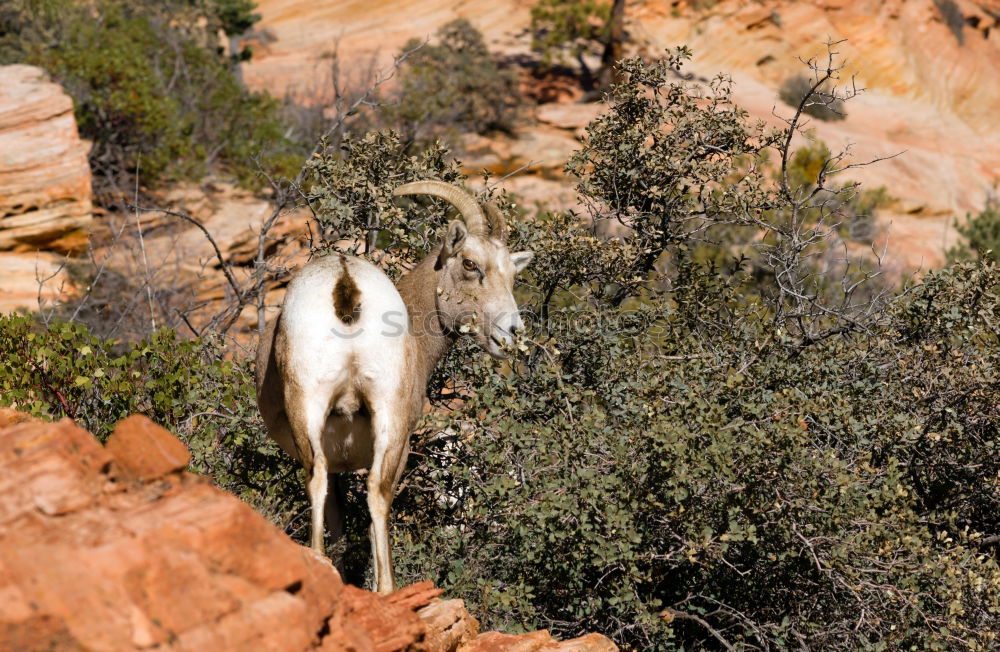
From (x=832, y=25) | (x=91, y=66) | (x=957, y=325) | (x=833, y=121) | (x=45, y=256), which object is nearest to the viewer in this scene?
(x=957, y=325)

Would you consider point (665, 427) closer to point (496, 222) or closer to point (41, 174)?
point (496, 222)

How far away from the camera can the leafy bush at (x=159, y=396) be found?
6.40 meters

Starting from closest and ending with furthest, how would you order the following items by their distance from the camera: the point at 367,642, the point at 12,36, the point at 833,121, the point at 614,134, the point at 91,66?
the point at 367,642 < the point at 614,134 < the point at 91,66 < the point at 12,36 < the point at 833,121

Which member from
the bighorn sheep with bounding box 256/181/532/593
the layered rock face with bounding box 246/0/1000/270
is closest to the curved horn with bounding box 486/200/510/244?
the bighorn sheep with bounding box 256/181/532/593

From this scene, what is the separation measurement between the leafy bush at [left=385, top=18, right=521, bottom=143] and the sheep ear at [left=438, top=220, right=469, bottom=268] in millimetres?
16811

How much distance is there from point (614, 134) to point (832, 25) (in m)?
27.3

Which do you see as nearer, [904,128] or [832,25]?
[904,128]

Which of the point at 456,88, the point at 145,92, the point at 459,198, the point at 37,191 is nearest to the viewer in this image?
the point at 459,198

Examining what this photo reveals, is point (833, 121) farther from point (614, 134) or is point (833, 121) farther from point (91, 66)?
point (614, 134)

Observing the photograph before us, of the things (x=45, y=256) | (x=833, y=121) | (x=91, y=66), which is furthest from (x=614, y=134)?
(x=833, y=121)

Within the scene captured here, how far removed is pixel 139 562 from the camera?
9.03 feet

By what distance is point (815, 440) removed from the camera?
20.6ft

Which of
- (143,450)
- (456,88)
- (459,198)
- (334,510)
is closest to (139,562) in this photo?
(143,450)

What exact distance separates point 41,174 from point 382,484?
13.3 metres
